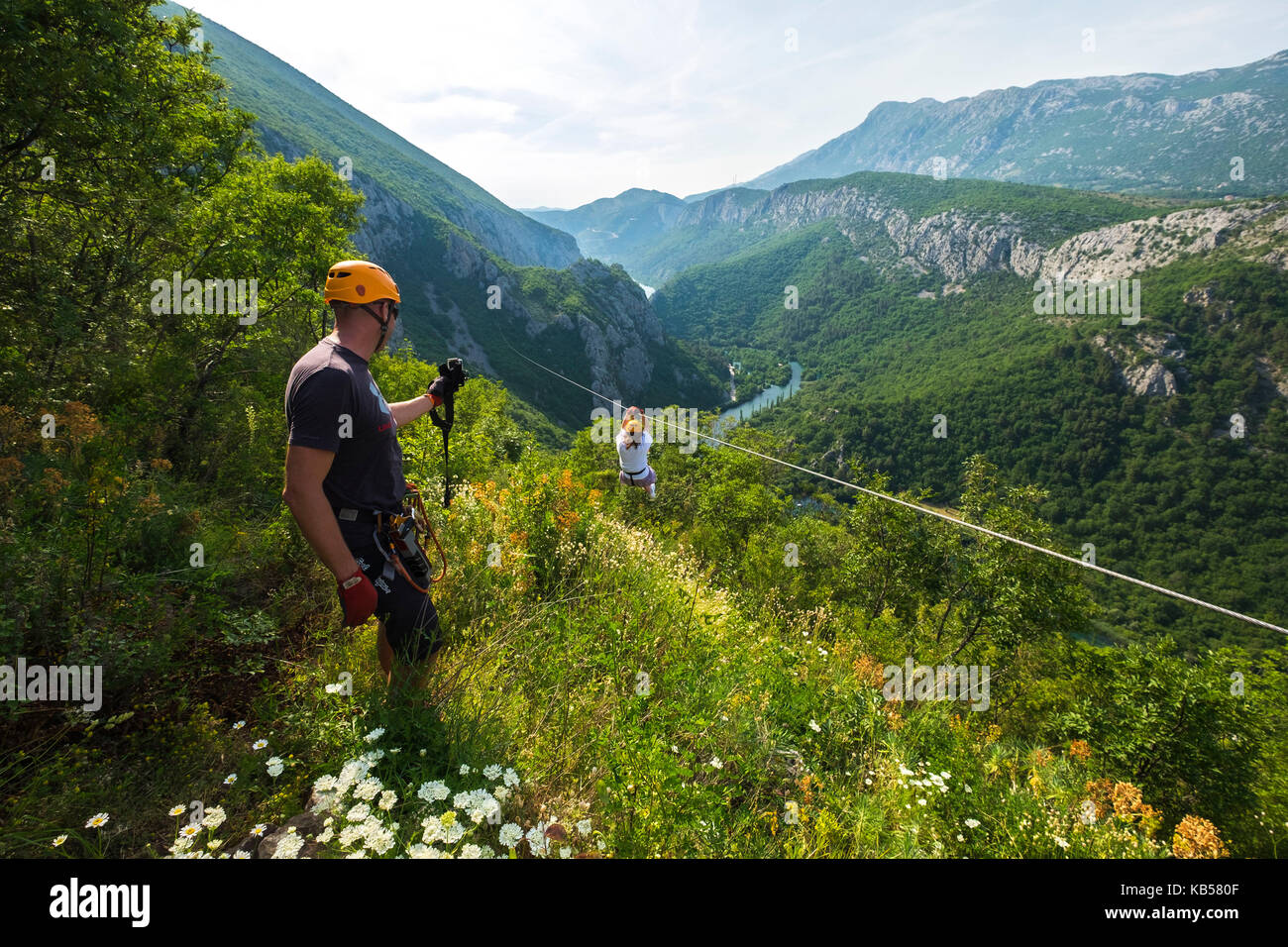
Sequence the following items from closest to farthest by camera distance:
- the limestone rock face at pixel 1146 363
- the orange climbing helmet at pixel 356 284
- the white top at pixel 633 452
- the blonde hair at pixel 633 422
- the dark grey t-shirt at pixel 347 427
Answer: the dark grey t-shirt at pixel 347 427, the orange climbing helmet at pixel 356 284, the blonde hair at pixel 633 422, the white top at pixel 633 452, the limestone rock face at pixel 1146 363

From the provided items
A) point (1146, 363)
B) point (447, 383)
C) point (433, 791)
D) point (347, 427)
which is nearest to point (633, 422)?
point (447, 383)

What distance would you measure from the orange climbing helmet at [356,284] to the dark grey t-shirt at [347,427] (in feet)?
0.86

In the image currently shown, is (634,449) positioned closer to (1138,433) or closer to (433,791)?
(433,791)

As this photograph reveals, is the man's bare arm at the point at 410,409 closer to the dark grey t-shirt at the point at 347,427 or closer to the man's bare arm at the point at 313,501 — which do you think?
the dark grey t-shirt at the point at 347,427

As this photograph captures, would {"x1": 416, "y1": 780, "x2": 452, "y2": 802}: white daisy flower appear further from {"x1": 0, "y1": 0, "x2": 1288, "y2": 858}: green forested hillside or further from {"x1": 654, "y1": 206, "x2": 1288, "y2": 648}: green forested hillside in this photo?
{"x1": 654, "y1": 206, "x2": 1288, "y2": 648}: green forested hillside

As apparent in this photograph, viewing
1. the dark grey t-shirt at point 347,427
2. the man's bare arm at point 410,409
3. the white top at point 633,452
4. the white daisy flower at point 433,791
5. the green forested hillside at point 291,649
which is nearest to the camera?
the white daisy flower at point 433,791

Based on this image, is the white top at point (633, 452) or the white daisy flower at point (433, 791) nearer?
the white daisy flower at point (433, 791)

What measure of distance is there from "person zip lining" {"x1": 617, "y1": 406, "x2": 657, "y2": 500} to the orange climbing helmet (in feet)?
20.2

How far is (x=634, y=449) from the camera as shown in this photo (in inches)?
381

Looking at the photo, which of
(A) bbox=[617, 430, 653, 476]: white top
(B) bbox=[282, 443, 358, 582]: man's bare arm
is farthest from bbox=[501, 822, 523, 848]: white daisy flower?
(A) bbox=[617, 430, 653, 476]: white top

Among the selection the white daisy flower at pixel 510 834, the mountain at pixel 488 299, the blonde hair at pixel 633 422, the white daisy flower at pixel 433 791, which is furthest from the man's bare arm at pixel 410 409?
the mountain at pixel 488 299

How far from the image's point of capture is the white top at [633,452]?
31.6ft
